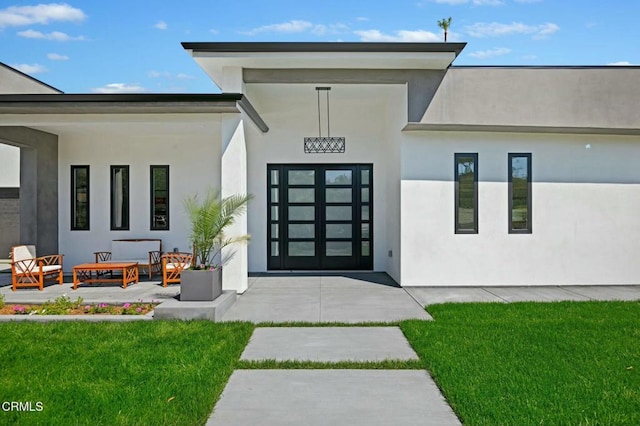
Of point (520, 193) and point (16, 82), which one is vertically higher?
point (16, 82)

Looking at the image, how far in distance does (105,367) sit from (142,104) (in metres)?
5.05

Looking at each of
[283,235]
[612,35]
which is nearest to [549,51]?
[612,35]

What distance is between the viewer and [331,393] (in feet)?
13.9

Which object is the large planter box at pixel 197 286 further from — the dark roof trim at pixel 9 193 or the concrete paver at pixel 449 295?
the dark roof trim at pixel 9 193

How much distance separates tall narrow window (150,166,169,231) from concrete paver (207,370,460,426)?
8.18m

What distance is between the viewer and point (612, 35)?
10164 mm

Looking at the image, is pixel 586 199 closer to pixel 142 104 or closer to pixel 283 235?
pixel 283 235

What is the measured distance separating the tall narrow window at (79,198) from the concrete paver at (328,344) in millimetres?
7921

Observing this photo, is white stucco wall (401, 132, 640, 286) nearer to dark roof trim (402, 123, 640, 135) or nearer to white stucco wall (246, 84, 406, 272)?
dark roof trim (402, 123, 640, 135)

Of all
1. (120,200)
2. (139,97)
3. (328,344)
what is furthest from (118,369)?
(120,200)

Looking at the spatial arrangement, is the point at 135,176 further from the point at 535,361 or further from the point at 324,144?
the point at 535,361

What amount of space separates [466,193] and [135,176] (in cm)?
807

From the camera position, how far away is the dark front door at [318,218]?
12.1 m

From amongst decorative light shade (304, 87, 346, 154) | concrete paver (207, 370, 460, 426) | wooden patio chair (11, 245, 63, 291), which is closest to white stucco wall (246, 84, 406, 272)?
decorative light shade (304, 87, 346, 154)
